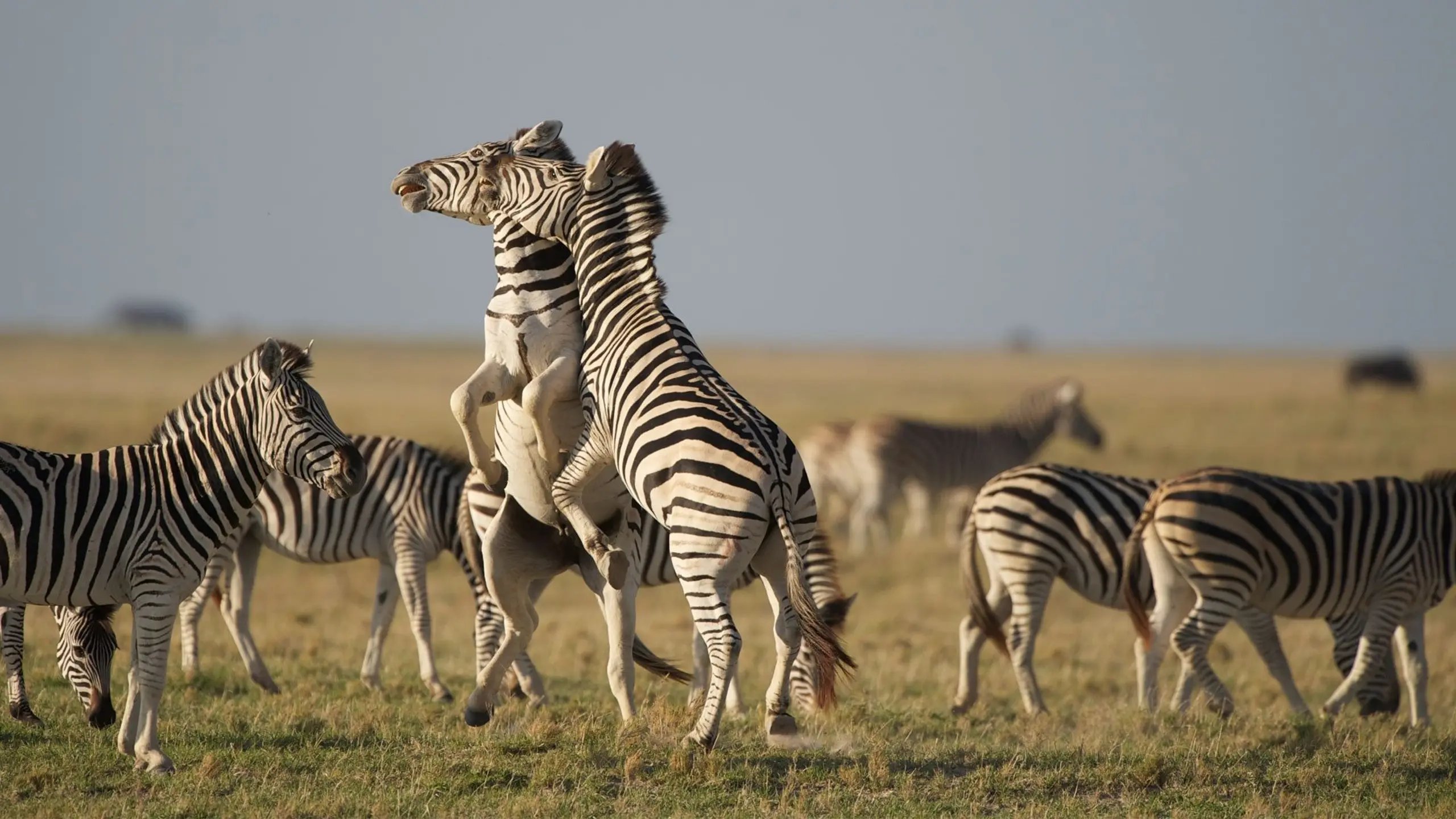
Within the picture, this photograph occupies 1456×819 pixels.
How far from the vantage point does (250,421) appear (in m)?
6.82

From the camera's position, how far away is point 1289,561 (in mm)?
8812

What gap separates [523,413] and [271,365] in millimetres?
1367

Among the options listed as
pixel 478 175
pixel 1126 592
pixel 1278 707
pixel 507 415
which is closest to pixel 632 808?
pixel 507 415

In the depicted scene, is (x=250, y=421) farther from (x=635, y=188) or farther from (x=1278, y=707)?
(x=1278, y=707)

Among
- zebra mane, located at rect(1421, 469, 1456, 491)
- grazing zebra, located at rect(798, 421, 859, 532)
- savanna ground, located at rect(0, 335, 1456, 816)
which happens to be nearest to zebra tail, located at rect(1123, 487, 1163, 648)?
savanna ground, located at rect(0, 335, 1456, 816)

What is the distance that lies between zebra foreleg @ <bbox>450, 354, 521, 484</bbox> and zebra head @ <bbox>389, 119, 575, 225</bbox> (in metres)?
0.97

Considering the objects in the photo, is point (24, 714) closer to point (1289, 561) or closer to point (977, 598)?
point (977, 598)

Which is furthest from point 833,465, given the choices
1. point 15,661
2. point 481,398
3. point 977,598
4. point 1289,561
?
point 15,661

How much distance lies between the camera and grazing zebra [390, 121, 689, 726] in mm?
7285

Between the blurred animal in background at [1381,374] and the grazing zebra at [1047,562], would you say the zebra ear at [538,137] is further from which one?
the blurred animal in background at [1381,374]

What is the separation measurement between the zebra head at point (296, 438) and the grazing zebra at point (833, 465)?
15.3 meters

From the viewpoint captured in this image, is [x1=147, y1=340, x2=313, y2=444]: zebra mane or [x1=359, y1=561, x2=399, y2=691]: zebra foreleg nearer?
[x1=147, y1=340, x2=313, y2=444]: zebra mane

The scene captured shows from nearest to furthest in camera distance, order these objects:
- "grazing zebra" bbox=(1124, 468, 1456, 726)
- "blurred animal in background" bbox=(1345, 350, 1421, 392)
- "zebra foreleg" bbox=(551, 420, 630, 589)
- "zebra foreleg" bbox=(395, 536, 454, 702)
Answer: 1. "zebra foreleg" bbox=(551, 420, 630, 589)
2. "grazing zebra" bbox=(1124, 468, 1456, 726)
3. "zebra foreleg" bbox=(395, 536, 454, 702)
4. "blurred animal in background" bbox=(1345, 350, 1421, 392)

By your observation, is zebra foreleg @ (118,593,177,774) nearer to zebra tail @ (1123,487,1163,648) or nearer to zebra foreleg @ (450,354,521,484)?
zebra foreleg @ (450,354,521,484)
